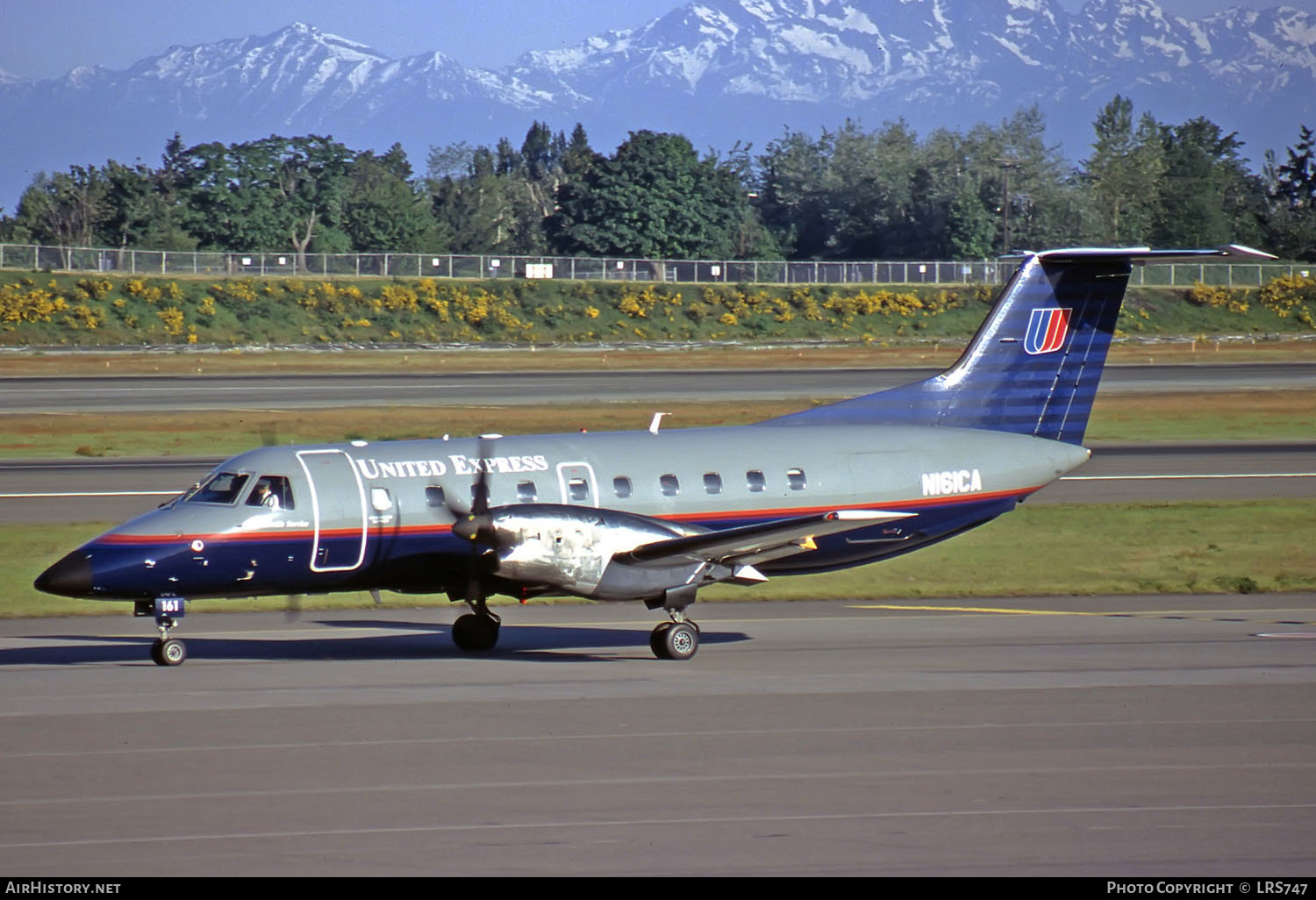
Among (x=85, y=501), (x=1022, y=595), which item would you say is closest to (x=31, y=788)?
(x=1022, y=595)

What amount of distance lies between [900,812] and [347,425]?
40832 mm

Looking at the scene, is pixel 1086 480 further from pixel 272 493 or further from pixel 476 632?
pixel 272 493

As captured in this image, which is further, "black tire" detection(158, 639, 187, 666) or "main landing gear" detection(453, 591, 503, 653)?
"main landing gear" detection(453, 591, 503, 653)

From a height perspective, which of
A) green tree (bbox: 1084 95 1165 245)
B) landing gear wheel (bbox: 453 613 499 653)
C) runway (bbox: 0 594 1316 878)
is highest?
green tree (bbox: 1084 95 1165 245)

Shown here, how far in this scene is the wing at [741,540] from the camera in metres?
19.1

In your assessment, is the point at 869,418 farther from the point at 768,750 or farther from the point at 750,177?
the point at 750,177

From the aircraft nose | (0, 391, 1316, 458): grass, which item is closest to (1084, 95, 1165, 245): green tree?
(0, 391, 1316, 458): grass

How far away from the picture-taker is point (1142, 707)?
15883mm

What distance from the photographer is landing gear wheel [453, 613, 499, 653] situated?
2083 centimetres

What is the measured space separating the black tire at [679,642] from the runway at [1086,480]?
1762 centimetres

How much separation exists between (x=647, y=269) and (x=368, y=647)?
296 ft

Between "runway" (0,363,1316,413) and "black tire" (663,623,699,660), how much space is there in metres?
38.0

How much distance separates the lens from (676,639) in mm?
19750

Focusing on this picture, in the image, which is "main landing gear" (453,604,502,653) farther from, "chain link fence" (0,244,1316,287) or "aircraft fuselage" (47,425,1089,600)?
"chain link fence" (0,244,1316,287)
